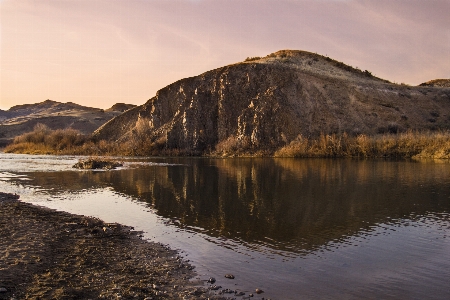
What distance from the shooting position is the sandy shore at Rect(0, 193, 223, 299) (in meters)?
9.09

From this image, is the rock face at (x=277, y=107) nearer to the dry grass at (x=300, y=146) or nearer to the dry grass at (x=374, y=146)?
the dry grass at (x=300, y=146)

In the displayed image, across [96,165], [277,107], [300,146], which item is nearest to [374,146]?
[300,146]

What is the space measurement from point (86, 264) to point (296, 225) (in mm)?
8375

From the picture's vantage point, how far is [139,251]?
1252 cm

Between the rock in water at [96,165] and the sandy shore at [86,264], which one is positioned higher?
the rock in water at [96,165]

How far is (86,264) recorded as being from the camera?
1105 centimetres

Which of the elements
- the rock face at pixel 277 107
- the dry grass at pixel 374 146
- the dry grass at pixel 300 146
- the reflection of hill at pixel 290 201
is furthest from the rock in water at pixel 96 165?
the rock face at pixel 277 107

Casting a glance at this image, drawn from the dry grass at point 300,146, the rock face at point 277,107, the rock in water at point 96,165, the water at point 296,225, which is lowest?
the water at point 296,225

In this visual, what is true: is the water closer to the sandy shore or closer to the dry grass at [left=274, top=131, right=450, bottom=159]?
the sandy shore

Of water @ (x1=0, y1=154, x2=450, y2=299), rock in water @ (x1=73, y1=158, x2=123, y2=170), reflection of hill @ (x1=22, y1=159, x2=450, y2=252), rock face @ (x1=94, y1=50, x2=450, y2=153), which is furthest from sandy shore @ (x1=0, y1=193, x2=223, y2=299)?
rock face @ (x1=94, y1=50, x2=450, y2=153)

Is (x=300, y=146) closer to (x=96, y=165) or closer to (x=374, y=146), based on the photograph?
(x=374, y=146)

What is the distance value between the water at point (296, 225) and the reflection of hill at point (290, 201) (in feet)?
0.20

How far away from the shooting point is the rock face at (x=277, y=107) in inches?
2749

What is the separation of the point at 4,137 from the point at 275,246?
14070 cm
